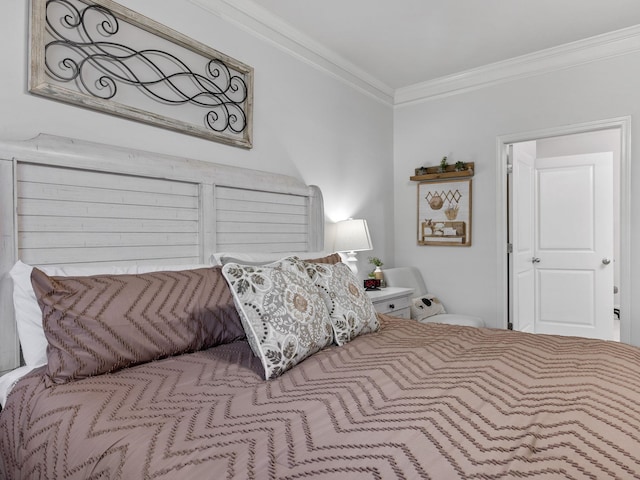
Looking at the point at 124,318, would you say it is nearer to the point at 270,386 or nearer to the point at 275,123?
the point at 270,386

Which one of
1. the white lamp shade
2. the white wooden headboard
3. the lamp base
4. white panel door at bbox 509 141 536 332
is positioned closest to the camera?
the white wooden headboard

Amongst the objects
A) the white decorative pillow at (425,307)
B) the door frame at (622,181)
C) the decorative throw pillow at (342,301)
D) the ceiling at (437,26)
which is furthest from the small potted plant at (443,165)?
the decorative throw pillow at (342,301)

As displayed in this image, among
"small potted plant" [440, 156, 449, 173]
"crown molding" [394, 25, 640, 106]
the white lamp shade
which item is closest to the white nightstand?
the white lamp shade

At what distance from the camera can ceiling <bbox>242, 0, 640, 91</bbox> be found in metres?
2.49

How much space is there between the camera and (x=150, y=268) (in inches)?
68.8

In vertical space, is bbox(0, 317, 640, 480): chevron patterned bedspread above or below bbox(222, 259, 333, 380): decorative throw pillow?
below

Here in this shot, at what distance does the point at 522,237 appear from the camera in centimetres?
376

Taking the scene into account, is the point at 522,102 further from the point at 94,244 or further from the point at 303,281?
Answer: the point at 94,244

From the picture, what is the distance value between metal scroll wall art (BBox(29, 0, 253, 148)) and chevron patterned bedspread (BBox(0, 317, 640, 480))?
3.98 ft

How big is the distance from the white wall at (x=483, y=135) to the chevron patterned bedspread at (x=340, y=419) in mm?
2106

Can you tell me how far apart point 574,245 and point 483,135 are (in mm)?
1538

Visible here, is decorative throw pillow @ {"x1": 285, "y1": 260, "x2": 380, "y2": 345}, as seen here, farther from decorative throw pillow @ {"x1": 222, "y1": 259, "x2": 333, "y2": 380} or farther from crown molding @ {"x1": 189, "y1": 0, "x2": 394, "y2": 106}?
crown molding @ {"x1": 189, "y1": 0, "x2": 394, "y2": 106}

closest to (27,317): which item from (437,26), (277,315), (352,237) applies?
(277,315)

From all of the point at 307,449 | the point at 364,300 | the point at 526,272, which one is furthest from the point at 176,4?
the point at 526,272
